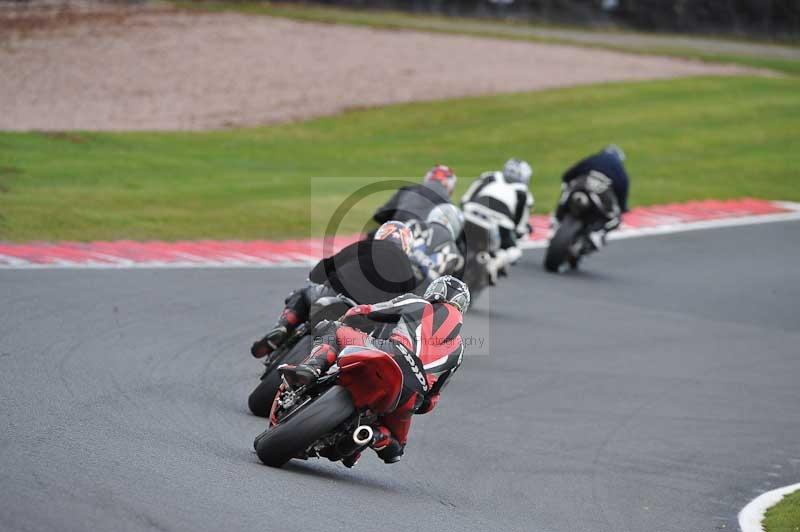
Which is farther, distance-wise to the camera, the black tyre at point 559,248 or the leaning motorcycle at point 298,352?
the black tyre at point 559,248

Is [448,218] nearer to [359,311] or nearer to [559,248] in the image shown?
[359,311]

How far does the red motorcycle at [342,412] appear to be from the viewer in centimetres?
634

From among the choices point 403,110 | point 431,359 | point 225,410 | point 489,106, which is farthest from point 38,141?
point 431,359

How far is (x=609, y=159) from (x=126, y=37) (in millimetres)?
20505

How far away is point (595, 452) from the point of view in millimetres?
8750

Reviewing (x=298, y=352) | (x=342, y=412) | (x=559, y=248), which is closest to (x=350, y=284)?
(x=298, y=352)

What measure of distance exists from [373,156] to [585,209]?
943cm

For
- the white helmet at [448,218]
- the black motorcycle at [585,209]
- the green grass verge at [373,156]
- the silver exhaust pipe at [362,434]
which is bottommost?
the green grass verge at [373,156]

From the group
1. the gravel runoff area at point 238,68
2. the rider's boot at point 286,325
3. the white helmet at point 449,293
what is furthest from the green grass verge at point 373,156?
the white helmet at point 449,293

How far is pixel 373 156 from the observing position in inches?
977

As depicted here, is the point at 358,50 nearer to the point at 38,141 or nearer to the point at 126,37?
the point at 126,37

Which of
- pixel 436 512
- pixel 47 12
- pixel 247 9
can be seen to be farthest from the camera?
pixel 247 9

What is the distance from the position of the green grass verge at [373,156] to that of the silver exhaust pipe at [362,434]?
856 centimetres

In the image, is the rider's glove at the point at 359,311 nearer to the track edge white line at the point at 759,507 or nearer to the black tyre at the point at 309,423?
the black tyre at the point at 309,423
